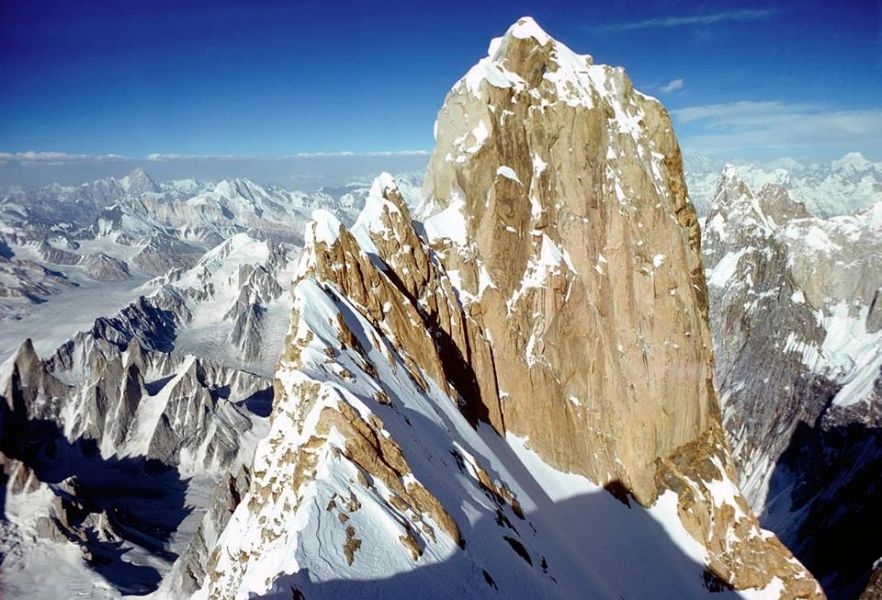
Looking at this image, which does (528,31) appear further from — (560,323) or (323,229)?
(323,229)

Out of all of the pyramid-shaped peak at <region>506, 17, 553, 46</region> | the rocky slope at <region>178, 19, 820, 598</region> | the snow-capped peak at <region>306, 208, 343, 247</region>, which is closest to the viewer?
the snow-capped peak at <region>306, 208, 343, 247</region>

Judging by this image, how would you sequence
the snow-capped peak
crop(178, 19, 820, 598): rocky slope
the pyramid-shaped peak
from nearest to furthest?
the snow-capped peak < crop(178, 19, 820, 598): rocky slope < the pyramid-shaped peak

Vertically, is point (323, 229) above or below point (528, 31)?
below

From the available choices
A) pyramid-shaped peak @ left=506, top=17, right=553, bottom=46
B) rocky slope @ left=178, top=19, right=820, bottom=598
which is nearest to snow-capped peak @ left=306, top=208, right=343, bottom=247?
rocky slope @ left=178, top=19, right=820, bottom=598

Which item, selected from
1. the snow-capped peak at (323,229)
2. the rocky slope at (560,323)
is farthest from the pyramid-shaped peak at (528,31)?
the snow-capped peak at (323,229)

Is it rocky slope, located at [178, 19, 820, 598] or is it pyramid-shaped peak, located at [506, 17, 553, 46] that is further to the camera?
pyramid-shaped peak, located at [506, 17, 553, 46]

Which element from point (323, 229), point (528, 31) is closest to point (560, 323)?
point (323, 229)

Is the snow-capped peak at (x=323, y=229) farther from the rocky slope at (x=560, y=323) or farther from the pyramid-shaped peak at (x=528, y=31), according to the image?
the pyramid-shaped peak at (x=528, y=31)

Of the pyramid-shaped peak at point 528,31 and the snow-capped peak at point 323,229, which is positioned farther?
the pyramid-shaped peak at point 528,31

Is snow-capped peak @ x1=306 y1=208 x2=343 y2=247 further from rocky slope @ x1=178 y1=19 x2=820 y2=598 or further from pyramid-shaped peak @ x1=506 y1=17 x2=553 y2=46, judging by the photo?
pyramid-shaped peak @ x1=506 y1=17 x2=553 y2=46
